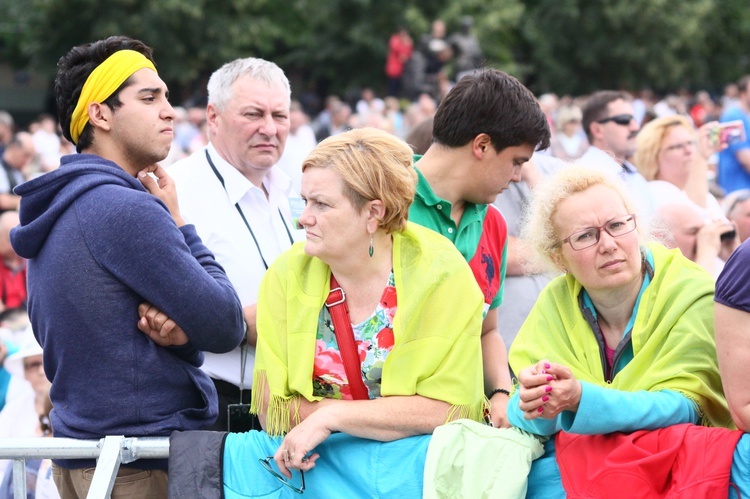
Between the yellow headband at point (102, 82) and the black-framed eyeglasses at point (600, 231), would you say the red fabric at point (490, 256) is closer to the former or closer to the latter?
Answer: the black-framed eyeglasses at point (600, 231)

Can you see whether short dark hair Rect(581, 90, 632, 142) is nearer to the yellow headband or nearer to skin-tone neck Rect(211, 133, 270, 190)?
skin-tone neck Rect(211, 133, 270, 190)

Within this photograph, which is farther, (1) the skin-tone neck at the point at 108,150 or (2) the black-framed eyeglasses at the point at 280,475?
(1) the skin-tone neck at the point at 108,150

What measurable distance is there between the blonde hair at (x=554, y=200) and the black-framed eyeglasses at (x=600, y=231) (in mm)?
57

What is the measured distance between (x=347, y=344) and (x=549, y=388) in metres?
0.60

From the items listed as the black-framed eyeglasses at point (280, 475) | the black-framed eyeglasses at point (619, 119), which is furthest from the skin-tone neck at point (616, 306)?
the black-framed eyeglasses at point (619, 119)

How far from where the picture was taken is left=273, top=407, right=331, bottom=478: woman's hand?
2.84 metres

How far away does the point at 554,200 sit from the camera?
306 cm

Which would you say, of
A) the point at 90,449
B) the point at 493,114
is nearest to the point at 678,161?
the point at 493,114

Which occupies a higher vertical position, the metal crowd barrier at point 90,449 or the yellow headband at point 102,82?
the yellow headband at point 102,82

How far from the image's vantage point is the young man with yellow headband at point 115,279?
2930 millimetres

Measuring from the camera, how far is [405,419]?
9.40 feet

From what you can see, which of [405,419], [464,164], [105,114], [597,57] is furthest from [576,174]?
[597,57]

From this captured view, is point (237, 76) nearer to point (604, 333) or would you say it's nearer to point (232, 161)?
point (232, 161)

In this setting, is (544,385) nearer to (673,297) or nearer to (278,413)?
(673,297)
